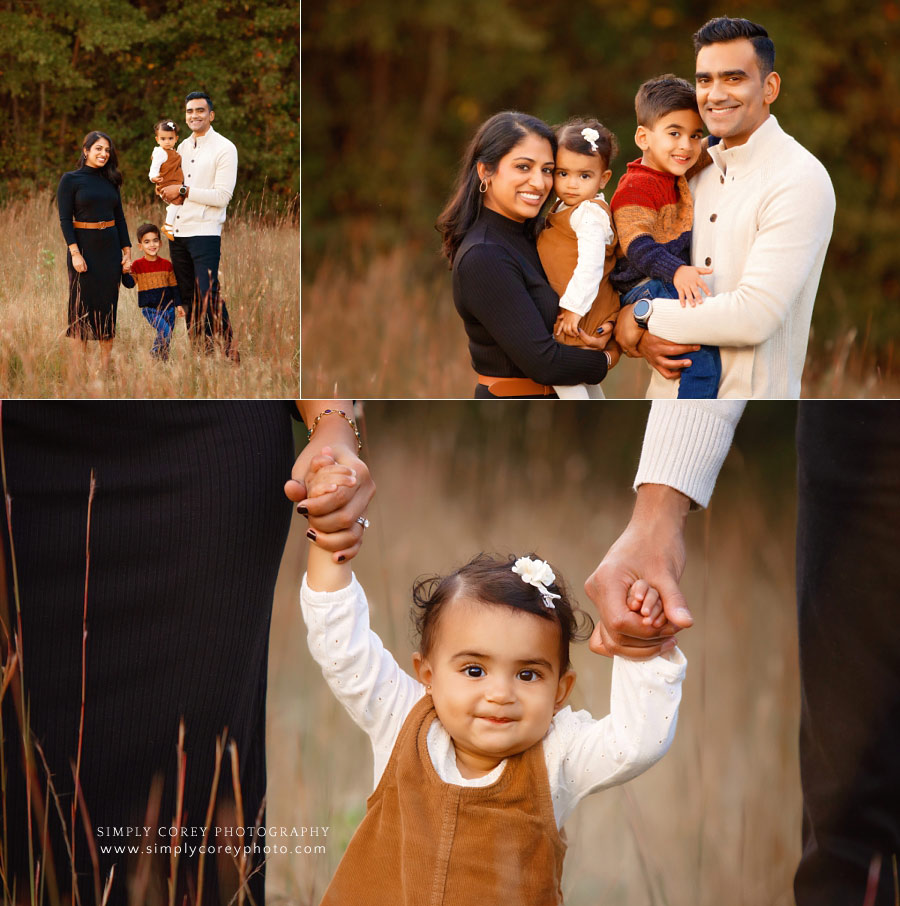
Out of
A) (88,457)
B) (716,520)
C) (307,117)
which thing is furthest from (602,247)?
(716,520)

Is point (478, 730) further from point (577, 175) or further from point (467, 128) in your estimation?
point (467, 128)

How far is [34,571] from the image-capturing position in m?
1.71

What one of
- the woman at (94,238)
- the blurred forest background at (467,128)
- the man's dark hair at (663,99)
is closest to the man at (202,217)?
the woman at (94,238)

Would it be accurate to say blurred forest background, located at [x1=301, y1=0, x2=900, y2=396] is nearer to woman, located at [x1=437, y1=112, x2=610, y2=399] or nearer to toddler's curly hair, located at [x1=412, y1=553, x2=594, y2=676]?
woman, located at [x1=437, y1=112, x2=610, y2=399]

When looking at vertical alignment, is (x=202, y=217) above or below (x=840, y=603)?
above

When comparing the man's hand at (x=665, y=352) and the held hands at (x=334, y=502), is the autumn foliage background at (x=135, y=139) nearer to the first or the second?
the held hands at (x=334, y=502)

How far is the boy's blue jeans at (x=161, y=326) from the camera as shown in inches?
83.9

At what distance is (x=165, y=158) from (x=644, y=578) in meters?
1.20

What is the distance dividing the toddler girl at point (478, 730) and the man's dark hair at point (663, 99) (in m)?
0.77

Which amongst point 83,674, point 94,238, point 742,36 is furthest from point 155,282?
point 742,36

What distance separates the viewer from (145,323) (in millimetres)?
2152

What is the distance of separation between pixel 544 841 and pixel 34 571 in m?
0.86

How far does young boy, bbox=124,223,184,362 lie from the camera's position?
6.97 ft

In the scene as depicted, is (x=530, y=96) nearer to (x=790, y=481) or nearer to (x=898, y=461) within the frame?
(x=898, y=461)
